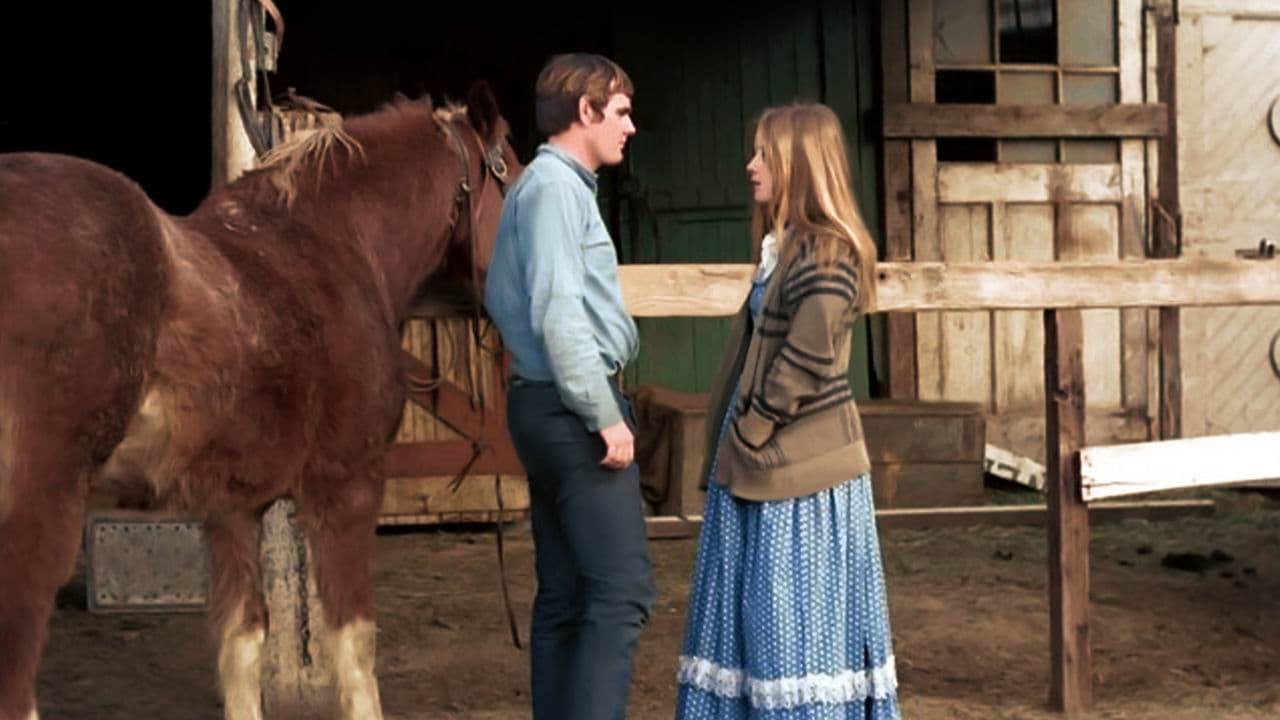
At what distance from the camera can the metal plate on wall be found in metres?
5.09

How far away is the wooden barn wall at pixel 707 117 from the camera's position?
378 inches

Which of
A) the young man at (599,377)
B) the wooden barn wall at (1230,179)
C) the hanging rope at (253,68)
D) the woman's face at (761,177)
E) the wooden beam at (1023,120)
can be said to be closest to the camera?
the young man at (599,377)

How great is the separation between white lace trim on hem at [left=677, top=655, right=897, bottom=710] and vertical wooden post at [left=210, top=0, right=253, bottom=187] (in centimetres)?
201

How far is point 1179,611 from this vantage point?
6.39 meters

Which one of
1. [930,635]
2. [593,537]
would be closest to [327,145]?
[593,537]

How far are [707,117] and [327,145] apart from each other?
5.58 m

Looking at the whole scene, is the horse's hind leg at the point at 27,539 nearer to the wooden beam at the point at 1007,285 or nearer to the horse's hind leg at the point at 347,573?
the horse's hind leg at the point at 347,573

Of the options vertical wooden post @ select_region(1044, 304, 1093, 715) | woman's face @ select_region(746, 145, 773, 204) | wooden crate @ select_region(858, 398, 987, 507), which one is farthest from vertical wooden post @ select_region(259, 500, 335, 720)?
wooden crate @ select_region(858, 398, 987, 507)

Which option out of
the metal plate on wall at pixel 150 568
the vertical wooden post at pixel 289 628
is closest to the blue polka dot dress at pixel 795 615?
the vertical wooden post at pixel 289 628

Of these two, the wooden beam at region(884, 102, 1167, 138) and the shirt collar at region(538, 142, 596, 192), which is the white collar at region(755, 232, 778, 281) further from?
the wooden beam at region(884, 102, 1167, 138)

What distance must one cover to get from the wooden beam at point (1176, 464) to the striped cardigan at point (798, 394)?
158 centimetres

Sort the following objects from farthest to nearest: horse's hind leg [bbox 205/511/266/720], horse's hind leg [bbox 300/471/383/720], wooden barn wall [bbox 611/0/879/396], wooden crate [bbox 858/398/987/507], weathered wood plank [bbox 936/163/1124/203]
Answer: wooden barn wall [bbox 611/0/879/396]
weathered wood plank [bbox 936/163/1124/203]
wooden crate [bbox 858/398/987/507]
horse's hind leg [bbox 205/511/266/720]
horse's hind leg [bbox 300/471/383/720]

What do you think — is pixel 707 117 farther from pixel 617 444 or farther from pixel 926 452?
pixel 617 444

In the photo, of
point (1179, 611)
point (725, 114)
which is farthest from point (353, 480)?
point (725, 114)
